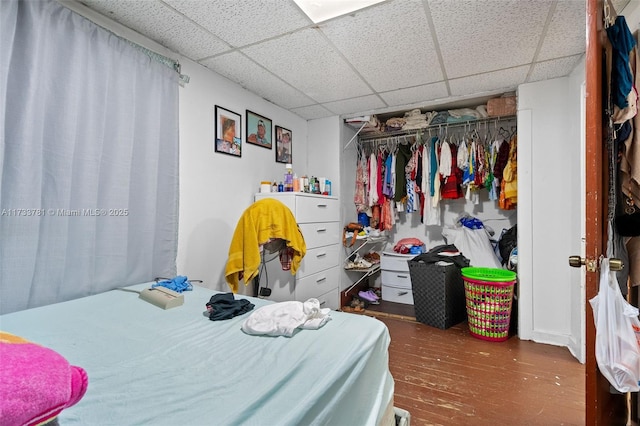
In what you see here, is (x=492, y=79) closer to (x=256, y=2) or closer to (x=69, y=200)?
(x=256, y=2)

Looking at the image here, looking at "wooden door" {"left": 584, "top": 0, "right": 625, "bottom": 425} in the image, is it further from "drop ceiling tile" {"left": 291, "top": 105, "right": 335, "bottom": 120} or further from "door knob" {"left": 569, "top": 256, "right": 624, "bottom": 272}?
"drop ceiling tile" {"left": 291, "top": 105, "right": 335, "bottom": 120}

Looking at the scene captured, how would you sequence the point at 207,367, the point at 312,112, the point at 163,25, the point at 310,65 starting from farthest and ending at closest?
the point at 312,112 → the point at 310,65 → the point at 163,25 → the point at 207,367

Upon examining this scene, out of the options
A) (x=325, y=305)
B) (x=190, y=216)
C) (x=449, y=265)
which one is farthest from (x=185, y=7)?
(x=449, y=265)

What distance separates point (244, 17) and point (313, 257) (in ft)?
6.30

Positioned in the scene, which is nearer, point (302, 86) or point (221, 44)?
point (221, 44)

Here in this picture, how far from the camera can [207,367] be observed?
0.83 metres

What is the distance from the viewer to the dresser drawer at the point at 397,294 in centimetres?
349

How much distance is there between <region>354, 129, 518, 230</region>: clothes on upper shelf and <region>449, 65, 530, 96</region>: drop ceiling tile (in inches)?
22.4

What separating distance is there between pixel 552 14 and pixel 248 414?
2.34m

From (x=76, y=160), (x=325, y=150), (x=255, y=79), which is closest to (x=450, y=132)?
(x=325, y=150)

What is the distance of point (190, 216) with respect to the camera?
2.12m

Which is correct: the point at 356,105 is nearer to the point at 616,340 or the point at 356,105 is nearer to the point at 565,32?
the point at 565,32

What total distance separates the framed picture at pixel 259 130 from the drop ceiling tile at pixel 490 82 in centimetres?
172

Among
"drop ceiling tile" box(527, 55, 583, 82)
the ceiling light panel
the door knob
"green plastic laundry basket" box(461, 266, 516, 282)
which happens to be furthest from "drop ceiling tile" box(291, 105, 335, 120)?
the door knob
